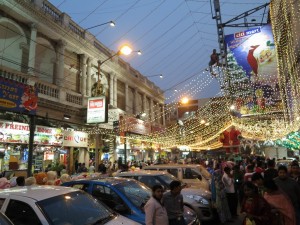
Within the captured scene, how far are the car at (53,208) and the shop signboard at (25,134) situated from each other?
9.70 meters

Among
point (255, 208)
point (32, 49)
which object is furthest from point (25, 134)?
point (255, 208)

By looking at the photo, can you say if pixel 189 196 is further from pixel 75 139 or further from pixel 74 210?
pixel 75 139

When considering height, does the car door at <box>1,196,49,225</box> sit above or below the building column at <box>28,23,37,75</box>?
below

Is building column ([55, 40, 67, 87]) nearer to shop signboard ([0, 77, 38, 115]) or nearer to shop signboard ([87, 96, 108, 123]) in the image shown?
shop signboard ([87, 96, 108, 123])

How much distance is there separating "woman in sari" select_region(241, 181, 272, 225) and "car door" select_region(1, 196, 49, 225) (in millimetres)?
2948

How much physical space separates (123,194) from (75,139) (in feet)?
43.2

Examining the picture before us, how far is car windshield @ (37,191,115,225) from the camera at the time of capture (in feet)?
14.3

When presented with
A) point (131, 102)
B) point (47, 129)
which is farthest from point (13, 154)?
point (131, 102)

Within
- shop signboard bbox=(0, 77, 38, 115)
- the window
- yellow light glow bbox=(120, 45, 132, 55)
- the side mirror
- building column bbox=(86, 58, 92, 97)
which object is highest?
building column bbox=(86, 58, 92, 97)

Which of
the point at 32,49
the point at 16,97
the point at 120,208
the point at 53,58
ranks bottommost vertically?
the point at 120,208

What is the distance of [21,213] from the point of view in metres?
4.40

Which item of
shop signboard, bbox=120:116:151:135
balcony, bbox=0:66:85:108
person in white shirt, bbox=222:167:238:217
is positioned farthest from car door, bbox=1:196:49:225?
shop signboard, bbox=120:116:151:135

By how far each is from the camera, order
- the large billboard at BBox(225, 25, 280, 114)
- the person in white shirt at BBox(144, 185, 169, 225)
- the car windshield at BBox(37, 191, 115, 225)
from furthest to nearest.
Result: the large billboard at BBox(225, 25, 280, 114), the person in white shirt at BBox(144, 185, 169, 225), the car windshield at BBox(37, 191, 115, 225)

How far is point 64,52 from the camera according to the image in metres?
20.5
